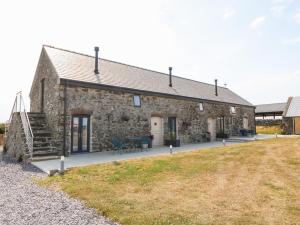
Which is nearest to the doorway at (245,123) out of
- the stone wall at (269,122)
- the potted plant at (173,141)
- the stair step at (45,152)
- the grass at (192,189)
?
the potted plant at (173,141)

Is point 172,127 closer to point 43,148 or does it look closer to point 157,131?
point 157,131

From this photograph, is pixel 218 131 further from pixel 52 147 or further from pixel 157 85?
pixel 52 147

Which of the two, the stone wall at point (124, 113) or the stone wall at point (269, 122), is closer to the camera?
the stone wall at point (124, 113)

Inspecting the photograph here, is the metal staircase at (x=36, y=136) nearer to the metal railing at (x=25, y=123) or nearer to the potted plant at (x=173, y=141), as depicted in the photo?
the metal railing at (x=25, y=123)

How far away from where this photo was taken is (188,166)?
9.96m

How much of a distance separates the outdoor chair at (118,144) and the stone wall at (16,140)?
183 inches

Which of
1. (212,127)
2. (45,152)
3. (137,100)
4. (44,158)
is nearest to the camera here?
(44,158)

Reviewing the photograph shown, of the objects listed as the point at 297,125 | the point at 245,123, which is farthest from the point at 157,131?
the point at 297,125

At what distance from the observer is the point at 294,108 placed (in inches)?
1337

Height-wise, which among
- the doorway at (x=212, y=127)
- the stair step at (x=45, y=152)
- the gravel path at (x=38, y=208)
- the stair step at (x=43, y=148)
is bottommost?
the gravel path at (x=38, y=208)

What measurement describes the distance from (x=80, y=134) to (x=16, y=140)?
3715mm

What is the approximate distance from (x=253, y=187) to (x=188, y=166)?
326 centimetres

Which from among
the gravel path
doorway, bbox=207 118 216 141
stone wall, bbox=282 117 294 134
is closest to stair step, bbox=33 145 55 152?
the gravel path

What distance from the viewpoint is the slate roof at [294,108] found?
3272 centimetres
